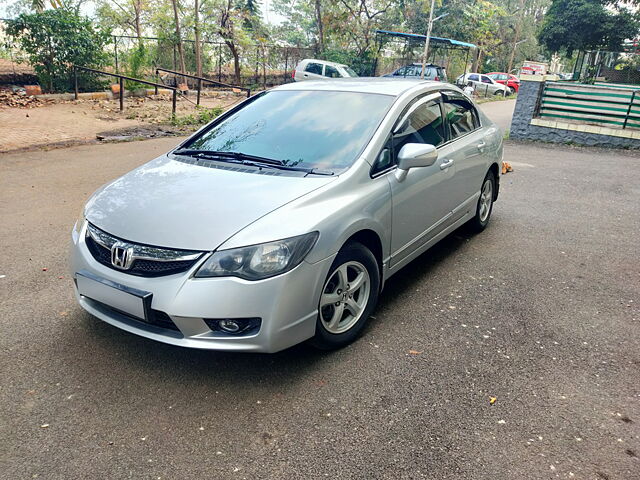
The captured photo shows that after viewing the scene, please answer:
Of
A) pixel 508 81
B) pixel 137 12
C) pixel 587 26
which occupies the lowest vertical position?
pixel 508 81

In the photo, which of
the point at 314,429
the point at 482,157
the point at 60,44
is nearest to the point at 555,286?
the point at 482,157

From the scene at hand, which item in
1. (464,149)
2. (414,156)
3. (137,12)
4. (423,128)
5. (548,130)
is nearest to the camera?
(414,156)

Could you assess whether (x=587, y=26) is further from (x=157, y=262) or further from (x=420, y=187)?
(x=157, y=262)

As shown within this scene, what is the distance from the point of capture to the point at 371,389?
2.94 m

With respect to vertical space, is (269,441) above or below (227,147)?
below

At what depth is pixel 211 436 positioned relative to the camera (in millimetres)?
2553

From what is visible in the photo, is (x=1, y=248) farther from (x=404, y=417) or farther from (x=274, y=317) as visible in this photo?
(x=404, y=417)

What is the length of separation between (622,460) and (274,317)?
1826 mm

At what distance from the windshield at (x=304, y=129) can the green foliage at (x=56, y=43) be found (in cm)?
1247

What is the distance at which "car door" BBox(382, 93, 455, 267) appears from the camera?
147 inches

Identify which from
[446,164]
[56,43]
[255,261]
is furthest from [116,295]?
[56,43]

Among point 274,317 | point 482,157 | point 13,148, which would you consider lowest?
point 13,148

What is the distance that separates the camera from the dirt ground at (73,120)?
10078 mm

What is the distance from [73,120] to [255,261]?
11.2 m
